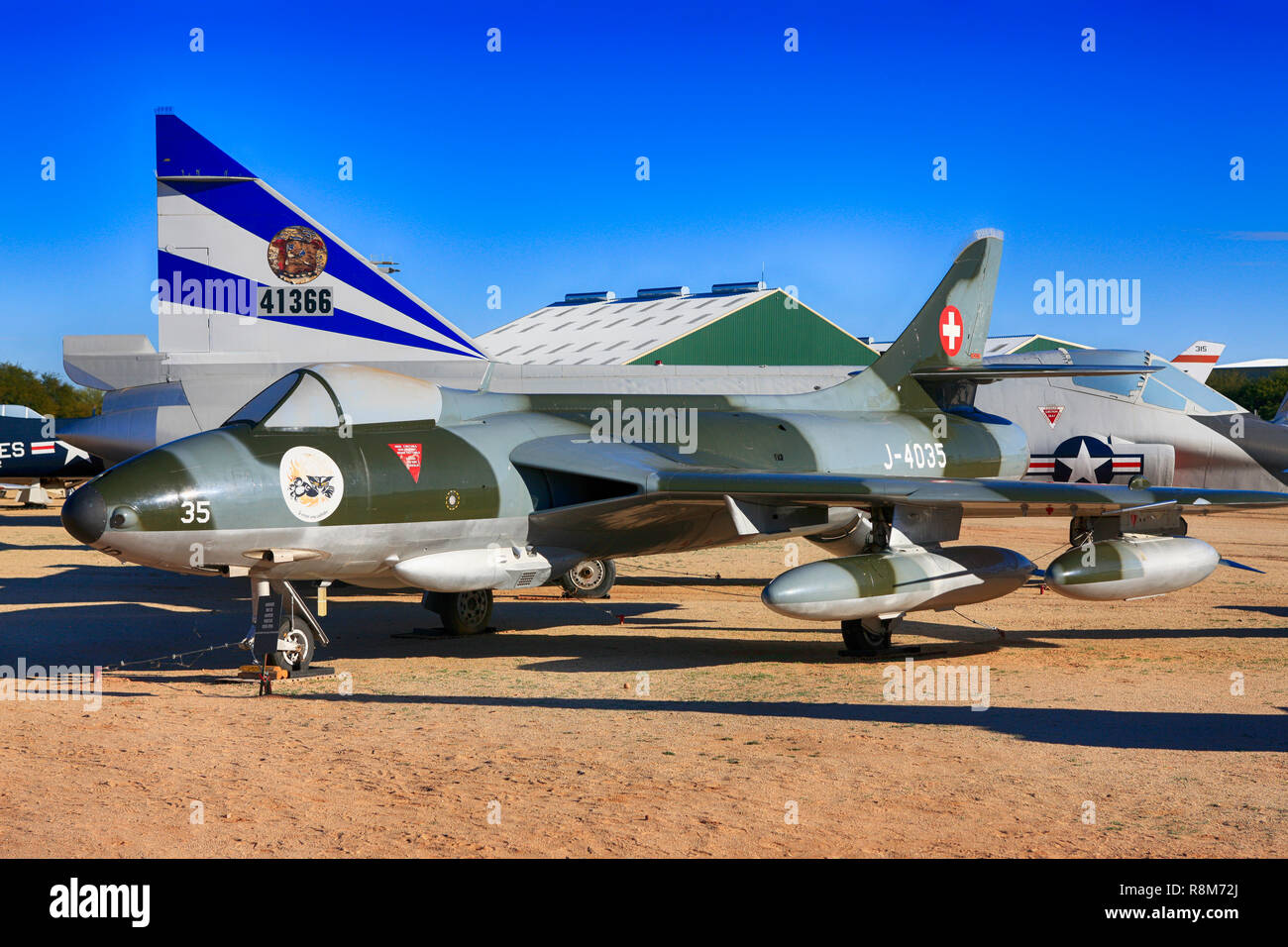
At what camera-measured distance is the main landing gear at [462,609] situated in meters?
13.9

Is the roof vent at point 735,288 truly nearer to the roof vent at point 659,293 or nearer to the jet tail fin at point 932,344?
the roof vent at point 659,293

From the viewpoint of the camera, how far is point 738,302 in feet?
158

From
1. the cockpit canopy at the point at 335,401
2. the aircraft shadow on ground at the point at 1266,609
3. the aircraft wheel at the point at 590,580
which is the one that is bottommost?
the aircraft shadow on ground at the point at 1266,609

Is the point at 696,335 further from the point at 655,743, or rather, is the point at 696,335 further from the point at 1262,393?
the point at 1262,393

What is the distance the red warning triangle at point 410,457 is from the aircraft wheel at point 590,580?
6529 millimetres

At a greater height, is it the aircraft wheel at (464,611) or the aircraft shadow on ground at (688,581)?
the aircraft wheel at (464,611)

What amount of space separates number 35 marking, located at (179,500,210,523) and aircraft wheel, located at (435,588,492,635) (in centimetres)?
414

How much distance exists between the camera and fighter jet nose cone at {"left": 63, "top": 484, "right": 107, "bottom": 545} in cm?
962

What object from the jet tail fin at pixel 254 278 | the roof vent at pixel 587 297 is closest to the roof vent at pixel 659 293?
the roof vent at pixel 587 297

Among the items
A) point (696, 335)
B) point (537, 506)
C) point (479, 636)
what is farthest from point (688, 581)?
point (696, 335)

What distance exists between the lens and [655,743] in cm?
852

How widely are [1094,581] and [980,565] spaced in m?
1.10
